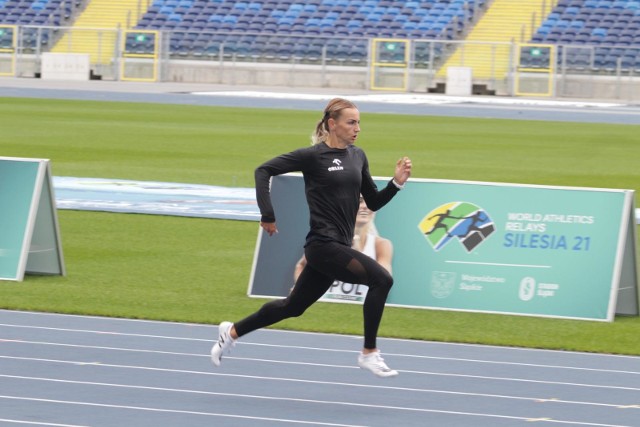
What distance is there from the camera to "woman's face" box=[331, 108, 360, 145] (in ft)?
29.5

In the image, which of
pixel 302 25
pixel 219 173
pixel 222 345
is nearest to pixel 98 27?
pixel 302 25

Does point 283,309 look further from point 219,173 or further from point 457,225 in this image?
point 219,173

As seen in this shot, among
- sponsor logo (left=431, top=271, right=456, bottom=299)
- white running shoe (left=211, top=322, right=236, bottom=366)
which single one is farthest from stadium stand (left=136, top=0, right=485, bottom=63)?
white running shoe (left=211, top=322, right=236, bottom=366)

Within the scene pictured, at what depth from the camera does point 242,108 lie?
4100cm

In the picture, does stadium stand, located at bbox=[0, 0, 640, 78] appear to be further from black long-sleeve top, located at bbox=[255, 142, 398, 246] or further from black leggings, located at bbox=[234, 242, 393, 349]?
black leggings, located at bbox=[234, 242, 393, 349]

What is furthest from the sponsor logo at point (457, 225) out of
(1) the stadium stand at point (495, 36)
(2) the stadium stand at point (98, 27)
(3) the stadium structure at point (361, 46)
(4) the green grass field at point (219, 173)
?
(2) the stadium stand at point (98, 27)

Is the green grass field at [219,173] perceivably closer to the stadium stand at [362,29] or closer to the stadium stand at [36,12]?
the stadium stand at [362,29]

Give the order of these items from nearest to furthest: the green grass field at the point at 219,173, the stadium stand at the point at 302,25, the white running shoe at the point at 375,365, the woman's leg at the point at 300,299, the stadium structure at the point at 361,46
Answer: the white running shoe at the point at 375,365, the woman's leg at the point at 300,299, the green grass field at the point at 219,173, the stadium structure at the point at 361,46, the stadium stand at the point at 302,25

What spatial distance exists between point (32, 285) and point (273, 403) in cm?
520

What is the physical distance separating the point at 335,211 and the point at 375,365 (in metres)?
0.96

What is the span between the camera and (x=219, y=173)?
78.9 feet

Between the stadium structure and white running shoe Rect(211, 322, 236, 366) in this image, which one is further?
the stadium structure

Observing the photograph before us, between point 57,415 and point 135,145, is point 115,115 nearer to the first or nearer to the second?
point 135,145

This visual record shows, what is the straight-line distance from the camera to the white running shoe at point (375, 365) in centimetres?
898
